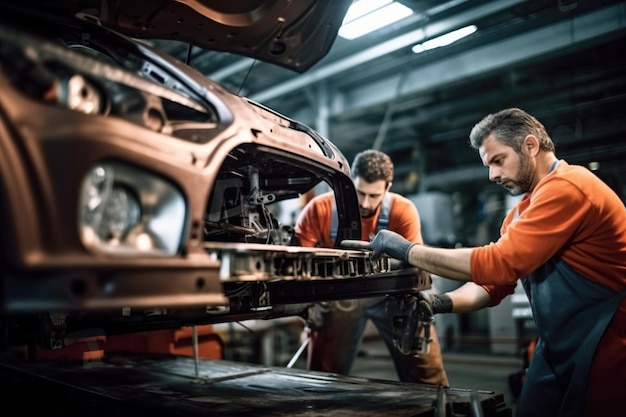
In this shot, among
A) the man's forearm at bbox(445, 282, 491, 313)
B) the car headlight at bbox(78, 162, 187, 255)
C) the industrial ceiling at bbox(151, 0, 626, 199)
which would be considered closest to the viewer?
the car headlight at bbox(78, 162, 187, 255)

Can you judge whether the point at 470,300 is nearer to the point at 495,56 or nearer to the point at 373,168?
the point at 373,168

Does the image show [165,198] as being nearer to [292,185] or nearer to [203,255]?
[203,255]

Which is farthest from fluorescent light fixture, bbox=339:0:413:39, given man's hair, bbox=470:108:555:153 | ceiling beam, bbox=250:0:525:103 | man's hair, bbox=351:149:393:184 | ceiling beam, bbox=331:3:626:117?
man's hair, bbox=470:108:555:153

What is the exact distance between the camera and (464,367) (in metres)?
7.17

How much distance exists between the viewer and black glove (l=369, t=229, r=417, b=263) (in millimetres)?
2266

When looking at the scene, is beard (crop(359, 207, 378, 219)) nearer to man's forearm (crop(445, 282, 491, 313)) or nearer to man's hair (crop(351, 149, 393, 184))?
man's hair (crop(351, 149, 393, 184))

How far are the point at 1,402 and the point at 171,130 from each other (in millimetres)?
2838

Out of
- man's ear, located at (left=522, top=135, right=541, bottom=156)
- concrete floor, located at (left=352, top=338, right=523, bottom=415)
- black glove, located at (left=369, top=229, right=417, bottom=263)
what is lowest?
concrete floor, located at (left=352, top=338, right=523, bottom=415)

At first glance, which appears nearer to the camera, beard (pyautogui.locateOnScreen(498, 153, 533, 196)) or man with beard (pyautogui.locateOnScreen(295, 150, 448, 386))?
beard (pyautogui.locateOnScreen(498, 153, 533, 196))

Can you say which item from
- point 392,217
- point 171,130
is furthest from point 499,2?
point 171,130

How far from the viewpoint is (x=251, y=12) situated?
2.82 metres

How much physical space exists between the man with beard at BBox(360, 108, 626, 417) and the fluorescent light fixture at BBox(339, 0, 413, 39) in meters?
2.67

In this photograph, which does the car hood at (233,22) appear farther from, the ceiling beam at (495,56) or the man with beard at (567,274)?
the ceiling beam at (495,56)

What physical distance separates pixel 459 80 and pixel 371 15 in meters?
1.63
